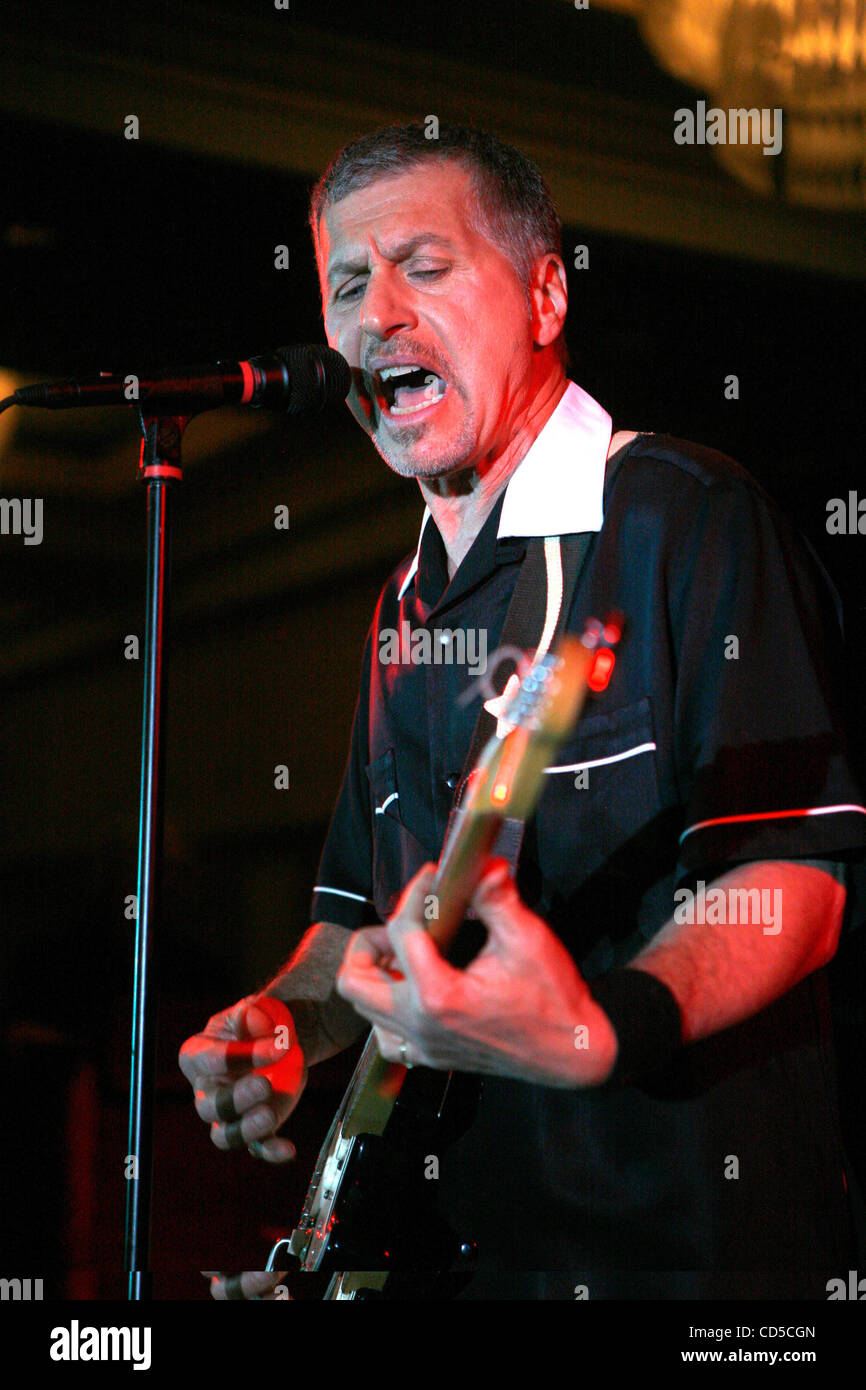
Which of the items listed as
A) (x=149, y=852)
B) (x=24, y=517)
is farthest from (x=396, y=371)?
(x=24, y=517)

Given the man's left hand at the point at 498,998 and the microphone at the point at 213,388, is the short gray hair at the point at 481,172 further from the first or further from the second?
the man's left hand at the point at 498,998

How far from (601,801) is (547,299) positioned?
855 mm

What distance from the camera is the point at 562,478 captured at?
1617mm

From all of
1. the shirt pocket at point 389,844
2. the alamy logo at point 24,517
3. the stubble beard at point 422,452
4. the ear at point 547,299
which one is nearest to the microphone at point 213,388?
the stubble beard at point 422,452

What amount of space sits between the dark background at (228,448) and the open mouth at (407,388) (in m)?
0.59

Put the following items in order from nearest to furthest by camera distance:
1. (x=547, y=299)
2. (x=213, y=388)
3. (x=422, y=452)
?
(x=213, y=388), (x=422, y=452), (x=547, y=299)

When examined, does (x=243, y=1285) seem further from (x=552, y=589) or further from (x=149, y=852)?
(x=552, y=589)

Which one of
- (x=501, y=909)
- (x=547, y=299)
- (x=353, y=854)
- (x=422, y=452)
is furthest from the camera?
(x=353, y=854)

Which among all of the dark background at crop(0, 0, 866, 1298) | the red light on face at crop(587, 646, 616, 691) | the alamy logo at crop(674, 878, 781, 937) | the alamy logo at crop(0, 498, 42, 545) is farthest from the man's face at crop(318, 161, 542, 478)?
the alamy logo at crop(0, 498, 42, 545)

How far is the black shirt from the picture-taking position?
1.27 m

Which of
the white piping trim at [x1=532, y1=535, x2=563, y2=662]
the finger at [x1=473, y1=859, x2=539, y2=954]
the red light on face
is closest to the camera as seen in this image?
the finger at [x1=473, y1=859, x2=539, y2=954]

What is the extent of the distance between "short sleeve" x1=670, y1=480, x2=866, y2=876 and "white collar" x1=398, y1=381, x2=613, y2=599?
18cm

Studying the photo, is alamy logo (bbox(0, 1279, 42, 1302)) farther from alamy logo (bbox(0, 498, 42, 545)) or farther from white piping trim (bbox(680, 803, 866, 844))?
alamy logo (bbox(0, 498, 42, 545))

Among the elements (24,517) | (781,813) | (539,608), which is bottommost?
(781,813)
